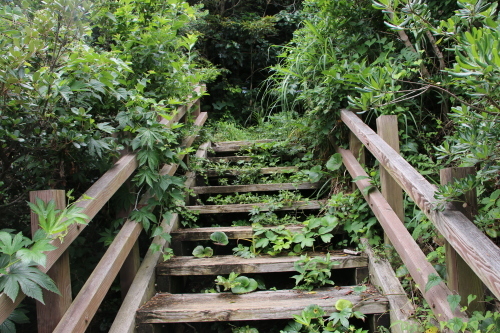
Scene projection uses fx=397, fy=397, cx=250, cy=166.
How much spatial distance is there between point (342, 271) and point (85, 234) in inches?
63.7

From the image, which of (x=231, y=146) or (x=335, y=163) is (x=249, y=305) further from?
(x=231, y=146)

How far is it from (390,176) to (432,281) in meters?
0.76

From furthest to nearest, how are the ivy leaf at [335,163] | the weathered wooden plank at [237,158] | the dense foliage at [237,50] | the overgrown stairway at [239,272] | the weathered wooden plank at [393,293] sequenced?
the dense foliage at [237,50]
the weathered wooden plank at [237,158]
the ivy leaf at [335,163]
the overgrown stairway at [239,272]
the weathered wooden plank at [393,293]

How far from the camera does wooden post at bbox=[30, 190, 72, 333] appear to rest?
1.44m

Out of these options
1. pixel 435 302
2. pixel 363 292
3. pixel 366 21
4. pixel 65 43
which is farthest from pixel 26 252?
pixel 366 21

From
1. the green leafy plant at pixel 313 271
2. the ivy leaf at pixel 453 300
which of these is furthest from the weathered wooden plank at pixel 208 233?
the ivy leaf at pixel 453 300

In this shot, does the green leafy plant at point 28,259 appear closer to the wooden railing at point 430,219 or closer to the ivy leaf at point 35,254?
the ivy leaf at point 35,254

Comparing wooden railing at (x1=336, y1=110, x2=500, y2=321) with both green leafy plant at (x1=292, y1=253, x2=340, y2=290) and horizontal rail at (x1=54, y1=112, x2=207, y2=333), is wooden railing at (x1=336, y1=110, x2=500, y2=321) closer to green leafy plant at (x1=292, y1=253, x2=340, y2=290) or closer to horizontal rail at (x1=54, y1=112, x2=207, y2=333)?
green leafy plant at (x1=292, y1=253, x2=340, y2=290)

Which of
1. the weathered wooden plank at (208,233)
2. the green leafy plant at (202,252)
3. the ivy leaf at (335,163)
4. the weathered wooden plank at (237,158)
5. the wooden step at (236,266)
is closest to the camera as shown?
the wooden step at (236,266)

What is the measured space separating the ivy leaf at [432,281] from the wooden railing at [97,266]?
52.8 inches

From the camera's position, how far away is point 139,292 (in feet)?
6.99

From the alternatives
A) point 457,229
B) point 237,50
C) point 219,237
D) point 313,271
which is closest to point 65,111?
point 219,237

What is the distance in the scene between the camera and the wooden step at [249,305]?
2010mm

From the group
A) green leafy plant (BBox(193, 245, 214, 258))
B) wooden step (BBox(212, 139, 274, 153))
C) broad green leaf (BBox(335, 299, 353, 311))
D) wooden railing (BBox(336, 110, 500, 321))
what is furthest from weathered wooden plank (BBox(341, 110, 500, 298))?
wooden step (BBox(212, 139, 274, 153))
